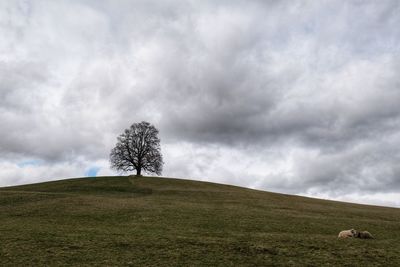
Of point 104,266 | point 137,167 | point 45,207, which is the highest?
point 137,167

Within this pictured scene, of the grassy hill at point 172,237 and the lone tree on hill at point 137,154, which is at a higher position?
the lone tree on hill at point 137,154

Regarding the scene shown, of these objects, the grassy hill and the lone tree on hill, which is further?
the lone tree on hill

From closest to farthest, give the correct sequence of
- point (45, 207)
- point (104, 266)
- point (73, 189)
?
point (104, 266)
point (45, 207)
point (73, 189)

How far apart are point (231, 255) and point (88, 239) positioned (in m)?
9.04

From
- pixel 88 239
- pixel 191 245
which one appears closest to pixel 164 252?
pixel 191 245

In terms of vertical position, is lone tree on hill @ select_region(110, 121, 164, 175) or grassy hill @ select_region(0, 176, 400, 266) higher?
lone tree on hill @ select_region(110, 121, 164, 175)

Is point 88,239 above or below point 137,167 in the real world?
below

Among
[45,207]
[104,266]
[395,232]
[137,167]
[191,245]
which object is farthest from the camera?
[137,167]

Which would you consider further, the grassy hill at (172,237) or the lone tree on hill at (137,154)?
the lone tree on hill at (137,154)

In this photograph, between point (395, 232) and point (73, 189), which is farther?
point (73, 189)

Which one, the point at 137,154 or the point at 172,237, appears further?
the point at 137,154

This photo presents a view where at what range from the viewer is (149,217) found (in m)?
29.7

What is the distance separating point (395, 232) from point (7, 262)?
29.5m

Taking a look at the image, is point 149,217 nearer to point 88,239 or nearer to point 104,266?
point 88,239
